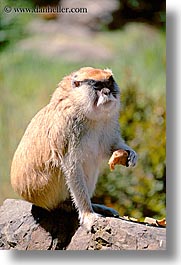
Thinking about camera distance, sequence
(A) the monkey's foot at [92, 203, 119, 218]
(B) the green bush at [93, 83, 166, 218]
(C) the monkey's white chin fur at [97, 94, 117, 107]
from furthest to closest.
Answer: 1. (B) the green bush at [93, 83, 166, 218]
2. (A) the monkey's foot at [92, 203, 119, 218]
3. (C) the monkey's white chin fur at [97, 94, 117, 107]

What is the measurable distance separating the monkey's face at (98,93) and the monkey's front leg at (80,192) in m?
0.19

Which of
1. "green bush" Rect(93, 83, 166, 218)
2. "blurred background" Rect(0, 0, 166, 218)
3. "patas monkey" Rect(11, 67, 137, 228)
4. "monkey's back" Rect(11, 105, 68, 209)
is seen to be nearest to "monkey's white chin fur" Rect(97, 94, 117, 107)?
"patas monkey" Rect(11, 67, 137, 228)

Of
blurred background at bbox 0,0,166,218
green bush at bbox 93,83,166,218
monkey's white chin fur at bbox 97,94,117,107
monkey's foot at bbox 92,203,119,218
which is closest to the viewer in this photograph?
monkey's white chin fur at bbox 97,94,117,107

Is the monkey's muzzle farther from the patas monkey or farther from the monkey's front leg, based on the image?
the monkey's front leg

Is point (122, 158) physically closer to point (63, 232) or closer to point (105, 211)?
point (105, 211)

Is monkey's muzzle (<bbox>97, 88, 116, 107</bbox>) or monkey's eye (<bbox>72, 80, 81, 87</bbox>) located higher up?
monkey's eye (<bbox>72, 80, 81, 87</bbox>)

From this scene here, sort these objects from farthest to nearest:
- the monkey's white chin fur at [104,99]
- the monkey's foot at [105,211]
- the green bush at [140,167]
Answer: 1. the green bush at [140,167]
2. the monkey's foot at [105,211]
3. the monkey's white chin fur at [104,99]

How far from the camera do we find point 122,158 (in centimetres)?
302

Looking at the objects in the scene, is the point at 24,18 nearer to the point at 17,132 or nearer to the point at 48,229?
the point at 17,132

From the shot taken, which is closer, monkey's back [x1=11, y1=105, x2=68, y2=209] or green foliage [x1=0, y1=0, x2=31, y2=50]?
monkey's back [x1=11, y1=105, x2=68, y2=209]

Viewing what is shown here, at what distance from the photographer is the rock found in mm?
3014

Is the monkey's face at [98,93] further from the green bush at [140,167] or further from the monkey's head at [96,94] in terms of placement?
the green bush at [140,167]

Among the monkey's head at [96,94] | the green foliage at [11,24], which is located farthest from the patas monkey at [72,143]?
the green foliage at [11,24]

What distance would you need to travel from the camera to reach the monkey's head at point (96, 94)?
2959mm
